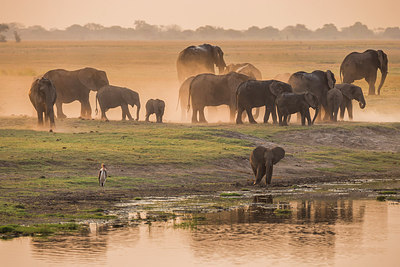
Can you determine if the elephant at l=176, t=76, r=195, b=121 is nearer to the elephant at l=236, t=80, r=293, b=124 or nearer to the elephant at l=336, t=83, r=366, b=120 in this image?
the elephant at l=236, t=80, r=293, b=124

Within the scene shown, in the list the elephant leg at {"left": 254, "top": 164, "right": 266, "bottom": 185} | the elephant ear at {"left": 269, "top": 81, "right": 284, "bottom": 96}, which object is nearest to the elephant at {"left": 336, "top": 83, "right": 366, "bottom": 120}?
the elephant ear at {"left": 269, "top": 81, "right": 284, "bottom": 96}

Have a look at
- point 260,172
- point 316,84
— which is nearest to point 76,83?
point 316,84

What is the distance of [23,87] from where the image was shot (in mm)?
69875

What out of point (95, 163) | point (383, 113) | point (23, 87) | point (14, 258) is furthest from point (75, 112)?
point (14, 258)

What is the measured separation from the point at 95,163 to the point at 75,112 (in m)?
28.3

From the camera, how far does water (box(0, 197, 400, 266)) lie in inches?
706

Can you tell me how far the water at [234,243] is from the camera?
17.9m

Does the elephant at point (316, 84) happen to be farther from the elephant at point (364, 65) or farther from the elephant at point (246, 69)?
the elephant at point (364, 65)

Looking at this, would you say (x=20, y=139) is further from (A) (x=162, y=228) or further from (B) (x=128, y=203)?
(A) (x=162, y=228)

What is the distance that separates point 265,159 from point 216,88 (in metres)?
17.5

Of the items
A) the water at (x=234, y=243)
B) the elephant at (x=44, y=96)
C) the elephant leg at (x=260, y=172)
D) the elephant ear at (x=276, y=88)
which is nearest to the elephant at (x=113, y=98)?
the elephant at (x=44, y=96)

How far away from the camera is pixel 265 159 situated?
28.3 metres

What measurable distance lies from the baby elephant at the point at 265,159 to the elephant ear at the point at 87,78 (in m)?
21.4

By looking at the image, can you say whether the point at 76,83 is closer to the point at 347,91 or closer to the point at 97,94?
the point at 97,94
